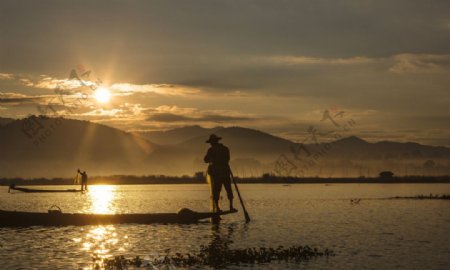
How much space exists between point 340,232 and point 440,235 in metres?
5.13

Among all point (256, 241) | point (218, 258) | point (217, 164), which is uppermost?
point (217, 164)

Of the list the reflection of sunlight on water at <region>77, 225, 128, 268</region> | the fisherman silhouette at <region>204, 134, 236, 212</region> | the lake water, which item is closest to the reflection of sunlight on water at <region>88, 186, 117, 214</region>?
the lake water

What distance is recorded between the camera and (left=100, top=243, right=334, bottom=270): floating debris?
72.6 ft

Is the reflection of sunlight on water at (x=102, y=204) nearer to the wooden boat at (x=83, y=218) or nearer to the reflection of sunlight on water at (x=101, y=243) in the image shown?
the wooden boat at (x=83, y=218)

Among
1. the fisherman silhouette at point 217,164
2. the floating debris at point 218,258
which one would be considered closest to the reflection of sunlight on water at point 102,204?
the fisherman silhouette at point 217,164

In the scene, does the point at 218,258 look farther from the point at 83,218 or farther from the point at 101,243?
the point at 83,218

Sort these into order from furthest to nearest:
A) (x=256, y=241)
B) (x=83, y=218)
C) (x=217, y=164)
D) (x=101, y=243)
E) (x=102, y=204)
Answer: (x=102, y=204) → (x=217, y=164) → (x=83, y=218) → (x=256, y=241) → (x=101, y=243)

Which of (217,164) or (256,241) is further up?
(217,164)

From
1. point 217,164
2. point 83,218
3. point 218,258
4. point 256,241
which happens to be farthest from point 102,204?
point 218,258

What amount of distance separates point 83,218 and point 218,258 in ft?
48.9

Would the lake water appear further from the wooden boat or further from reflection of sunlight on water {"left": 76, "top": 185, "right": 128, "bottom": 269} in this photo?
the wooden boat

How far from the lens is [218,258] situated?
76.1 ft

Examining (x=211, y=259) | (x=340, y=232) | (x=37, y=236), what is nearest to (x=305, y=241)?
(x=340, y=232)

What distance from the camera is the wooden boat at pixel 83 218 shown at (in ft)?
114
